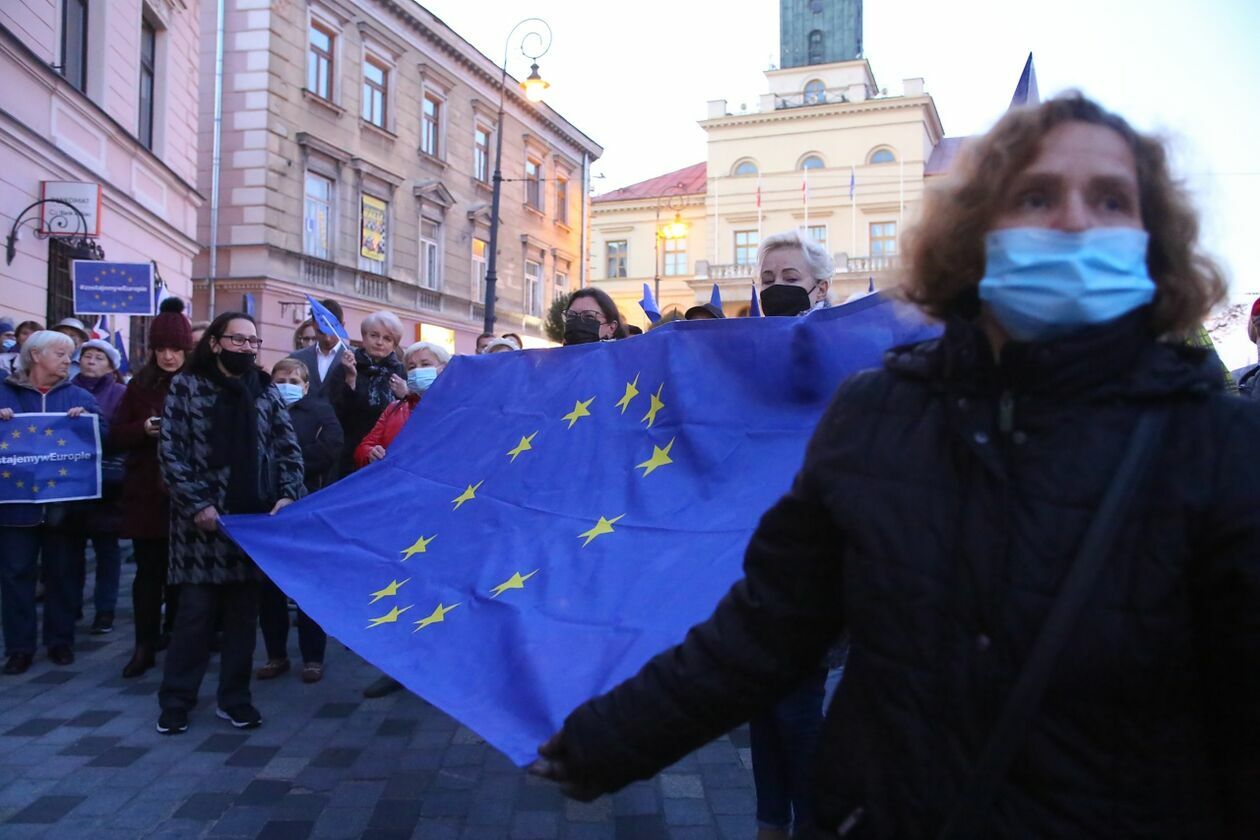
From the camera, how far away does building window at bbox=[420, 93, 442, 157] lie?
29.2 metres

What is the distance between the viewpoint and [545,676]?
251 centimetres

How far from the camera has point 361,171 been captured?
26266 mm

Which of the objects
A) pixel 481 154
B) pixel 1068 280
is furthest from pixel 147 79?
pixel 1068 280

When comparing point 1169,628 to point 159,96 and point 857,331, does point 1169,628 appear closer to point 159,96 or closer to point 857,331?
point 857,331

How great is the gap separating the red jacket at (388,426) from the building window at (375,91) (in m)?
22.6

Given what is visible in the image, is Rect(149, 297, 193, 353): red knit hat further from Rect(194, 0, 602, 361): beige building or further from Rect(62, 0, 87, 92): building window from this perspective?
Rect(194, 0, 602, 361): beige building

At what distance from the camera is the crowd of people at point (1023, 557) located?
50.9 inches

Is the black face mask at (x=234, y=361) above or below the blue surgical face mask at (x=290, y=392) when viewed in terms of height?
above

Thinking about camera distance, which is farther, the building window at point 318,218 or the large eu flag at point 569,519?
the building window at point 318,218

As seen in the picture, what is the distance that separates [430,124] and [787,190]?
83.5ft

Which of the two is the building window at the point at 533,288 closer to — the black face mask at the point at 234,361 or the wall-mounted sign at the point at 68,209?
the wall-mounted sign at the point at 68,209

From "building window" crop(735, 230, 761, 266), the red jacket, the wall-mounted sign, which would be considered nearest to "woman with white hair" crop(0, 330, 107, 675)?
the red jacket

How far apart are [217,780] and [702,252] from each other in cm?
5079

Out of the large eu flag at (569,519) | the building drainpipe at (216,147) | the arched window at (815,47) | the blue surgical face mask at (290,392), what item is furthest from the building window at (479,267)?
the arched window at (815,47)
